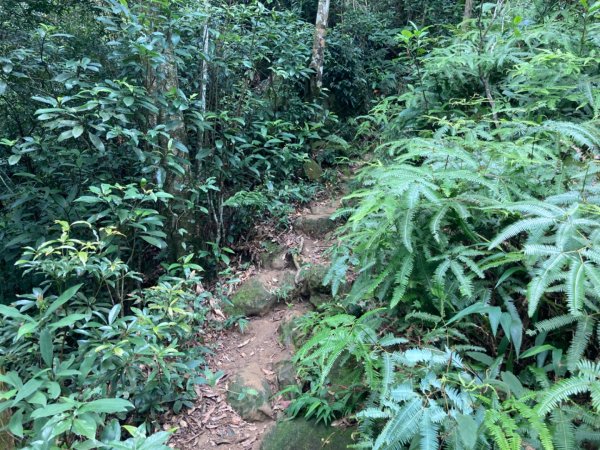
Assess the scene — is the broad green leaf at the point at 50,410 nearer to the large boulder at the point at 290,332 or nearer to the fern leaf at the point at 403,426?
the fern leaf at the point at 403,426

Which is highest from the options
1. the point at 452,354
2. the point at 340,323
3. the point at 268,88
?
the point at 268,88

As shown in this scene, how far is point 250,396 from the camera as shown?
3979 mm

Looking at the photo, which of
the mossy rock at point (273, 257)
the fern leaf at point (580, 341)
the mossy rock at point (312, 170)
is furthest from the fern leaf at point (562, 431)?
the mossy rock at point (312, 170)

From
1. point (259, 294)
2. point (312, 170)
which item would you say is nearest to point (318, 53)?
point (312, 170)

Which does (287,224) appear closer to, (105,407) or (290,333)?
(290,333)

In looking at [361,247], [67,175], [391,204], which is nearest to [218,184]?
[67,175]

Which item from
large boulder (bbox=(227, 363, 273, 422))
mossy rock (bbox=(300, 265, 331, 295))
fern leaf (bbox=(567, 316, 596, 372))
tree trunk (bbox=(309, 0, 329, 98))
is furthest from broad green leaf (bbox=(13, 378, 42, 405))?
tree trunk (bbox=(309, 0, 329, 98))

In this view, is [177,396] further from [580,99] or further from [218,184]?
[580,99]

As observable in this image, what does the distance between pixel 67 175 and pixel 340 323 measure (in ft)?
13.3

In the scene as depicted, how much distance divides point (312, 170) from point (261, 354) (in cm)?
389

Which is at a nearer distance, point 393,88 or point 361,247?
point 361,247

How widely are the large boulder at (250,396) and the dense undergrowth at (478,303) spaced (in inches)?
26.4

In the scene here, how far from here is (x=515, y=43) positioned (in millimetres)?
4770

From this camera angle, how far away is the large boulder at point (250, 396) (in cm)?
384
